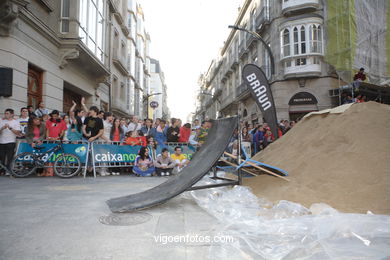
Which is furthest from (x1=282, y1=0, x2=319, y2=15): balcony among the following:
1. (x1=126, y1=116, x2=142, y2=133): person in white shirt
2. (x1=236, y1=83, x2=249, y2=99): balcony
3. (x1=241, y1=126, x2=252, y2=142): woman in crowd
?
(x1=126, y1=116, x2=142, y2=133): person in white shirt

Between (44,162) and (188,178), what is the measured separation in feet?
17.5

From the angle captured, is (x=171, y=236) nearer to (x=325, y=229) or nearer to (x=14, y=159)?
(x=325, y=229)

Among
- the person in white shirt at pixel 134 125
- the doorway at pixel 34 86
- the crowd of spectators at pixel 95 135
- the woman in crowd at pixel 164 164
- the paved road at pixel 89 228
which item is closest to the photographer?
the paved road at pixel 89 228

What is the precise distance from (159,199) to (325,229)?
2.18m

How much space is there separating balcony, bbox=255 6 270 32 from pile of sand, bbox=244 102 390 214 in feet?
58.7

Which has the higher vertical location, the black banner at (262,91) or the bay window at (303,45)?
the bay window at (303,45)

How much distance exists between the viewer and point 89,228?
2814mm

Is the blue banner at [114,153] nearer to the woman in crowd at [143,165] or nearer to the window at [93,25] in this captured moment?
the woman in crowd at [143,165]

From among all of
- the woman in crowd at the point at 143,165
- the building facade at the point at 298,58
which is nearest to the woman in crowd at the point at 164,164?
the woman in crowd at the point at 143,165

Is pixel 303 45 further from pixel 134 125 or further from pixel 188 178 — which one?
pixel 188 178

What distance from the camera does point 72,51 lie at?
11711mm

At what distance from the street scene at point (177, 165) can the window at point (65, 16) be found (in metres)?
0.08

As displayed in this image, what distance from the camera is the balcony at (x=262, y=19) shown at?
69.7 feet

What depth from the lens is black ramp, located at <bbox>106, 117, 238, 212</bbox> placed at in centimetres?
361
